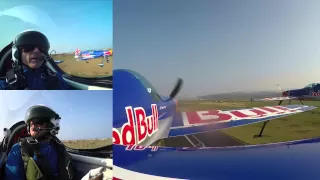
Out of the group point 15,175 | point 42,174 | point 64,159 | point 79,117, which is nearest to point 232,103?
point 79,117

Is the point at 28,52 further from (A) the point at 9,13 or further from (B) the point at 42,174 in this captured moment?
(B) the point at 42,174

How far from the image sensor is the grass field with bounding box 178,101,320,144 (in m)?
2.28

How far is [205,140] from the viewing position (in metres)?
2.31

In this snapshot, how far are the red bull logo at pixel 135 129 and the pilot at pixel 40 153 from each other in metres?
0.36

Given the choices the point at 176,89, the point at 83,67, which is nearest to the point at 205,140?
the point at 176,89

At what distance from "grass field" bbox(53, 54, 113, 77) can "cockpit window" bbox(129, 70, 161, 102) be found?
17cm

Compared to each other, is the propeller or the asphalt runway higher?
the propeller

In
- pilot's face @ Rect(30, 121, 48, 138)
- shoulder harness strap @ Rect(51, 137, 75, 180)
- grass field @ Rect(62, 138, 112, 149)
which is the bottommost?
shoulder harness strap @ Rect(51, 137, 75, 180)

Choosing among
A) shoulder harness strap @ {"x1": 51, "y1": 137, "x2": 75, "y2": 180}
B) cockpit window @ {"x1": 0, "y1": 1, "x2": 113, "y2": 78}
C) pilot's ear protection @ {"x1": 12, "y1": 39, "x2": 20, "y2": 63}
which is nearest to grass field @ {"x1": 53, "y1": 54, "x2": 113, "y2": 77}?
cockpit window @ {"x1": 0, "y1": 1, "x2": 113, "y2": 78}

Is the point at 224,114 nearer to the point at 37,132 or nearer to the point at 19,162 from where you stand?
the point at 37,132

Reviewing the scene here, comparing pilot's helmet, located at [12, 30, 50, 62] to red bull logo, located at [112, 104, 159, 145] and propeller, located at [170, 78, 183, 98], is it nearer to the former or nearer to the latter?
red bull logo, located at [112, 104, 159, 145]

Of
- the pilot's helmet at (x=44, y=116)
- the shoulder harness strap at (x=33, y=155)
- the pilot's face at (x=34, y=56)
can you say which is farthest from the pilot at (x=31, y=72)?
the shoulder harness strap at (x=33, y=155)

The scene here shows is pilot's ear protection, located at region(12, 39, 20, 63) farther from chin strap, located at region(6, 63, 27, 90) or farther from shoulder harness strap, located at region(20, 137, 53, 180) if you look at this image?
shoulder harness strap, located at region(20, 137, 53, 180)

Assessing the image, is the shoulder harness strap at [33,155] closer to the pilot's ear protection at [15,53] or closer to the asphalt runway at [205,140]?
the pilot's ear protection at [15,53]
